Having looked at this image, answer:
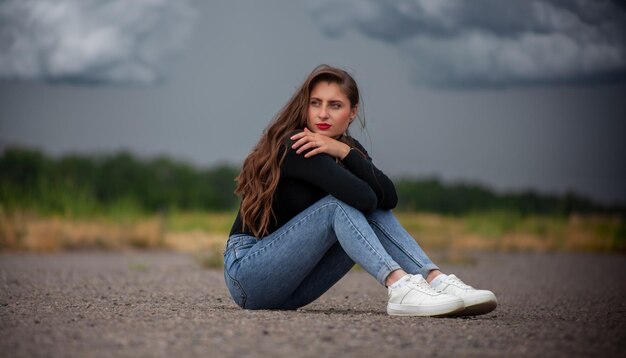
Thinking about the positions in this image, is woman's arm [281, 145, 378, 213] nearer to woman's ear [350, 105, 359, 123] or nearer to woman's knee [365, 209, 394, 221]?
woman's knee [365, 209, 394, 221]

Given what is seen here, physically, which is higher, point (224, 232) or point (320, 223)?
point (320, 223)

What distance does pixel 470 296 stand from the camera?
3920 mm

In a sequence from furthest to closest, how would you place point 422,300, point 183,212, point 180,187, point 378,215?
point 180,187 < point 183,212 < point 378,215 < point 422,300

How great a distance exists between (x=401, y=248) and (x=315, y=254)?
44 centimetres

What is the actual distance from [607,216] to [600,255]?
102 inches

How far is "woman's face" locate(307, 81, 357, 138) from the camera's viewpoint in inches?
166

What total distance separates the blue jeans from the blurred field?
22.0 feet

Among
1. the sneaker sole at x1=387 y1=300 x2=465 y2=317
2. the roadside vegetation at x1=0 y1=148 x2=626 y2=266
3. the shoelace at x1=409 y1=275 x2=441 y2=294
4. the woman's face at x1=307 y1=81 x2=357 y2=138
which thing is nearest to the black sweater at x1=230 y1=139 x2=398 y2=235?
the woman's face at x1=307 y1=81 x2=357 y2=138

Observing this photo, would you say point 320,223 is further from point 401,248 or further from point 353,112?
point 353,112

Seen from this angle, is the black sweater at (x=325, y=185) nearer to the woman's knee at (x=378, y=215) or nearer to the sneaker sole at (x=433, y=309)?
the woman's knee at (x=378, y=215)

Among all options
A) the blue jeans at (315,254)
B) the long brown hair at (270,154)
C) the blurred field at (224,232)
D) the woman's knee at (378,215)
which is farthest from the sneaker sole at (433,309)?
the blurred field at (224,232)

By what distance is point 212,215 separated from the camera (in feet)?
59.5

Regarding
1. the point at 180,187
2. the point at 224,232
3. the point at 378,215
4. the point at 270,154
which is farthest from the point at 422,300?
the point at 180,187

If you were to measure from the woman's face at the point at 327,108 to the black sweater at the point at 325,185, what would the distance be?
22 cm
